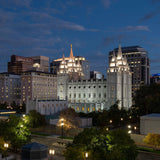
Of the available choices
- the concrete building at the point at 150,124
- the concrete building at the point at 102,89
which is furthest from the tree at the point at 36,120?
the concrete building at the point at 102,89

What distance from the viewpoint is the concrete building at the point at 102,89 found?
103500mm

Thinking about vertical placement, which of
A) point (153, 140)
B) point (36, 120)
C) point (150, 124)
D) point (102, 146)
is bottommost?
point (153, 140)

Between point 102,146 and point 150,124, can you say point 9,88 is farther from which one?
point 102,146

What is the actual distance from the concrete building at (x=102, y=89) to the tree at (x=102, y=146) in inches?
2937

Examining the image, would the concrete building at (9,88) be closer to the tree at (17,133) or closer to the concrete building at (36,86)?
the concrete building at (36,86)

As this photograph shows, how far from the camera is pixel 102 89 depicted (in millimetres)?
111750


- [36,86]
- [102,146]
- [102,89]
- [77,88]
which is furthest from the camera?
[36,86]

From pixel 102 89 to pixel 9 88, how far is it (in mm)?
80939

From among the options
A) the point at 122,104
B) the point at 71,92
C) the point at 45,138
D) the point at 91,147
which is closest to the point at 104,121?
the point at 45,138

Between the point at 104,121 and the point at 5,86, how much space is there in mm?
119196

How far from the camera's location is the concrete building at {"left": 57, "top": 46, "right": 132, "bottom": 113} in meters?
104

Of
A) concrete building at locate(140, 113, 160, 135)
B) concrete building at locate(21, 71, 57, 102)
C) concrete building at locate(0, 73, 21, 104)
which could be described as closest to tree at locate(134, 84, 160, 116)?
concrete building at locate(140, 113, 160, 135)

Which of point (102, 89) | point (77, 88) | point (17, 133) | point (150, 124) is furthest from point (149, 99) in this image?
point (77, 88)

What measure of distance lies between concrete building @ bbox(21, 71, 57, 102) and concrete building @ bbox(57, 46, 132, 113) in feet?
125
